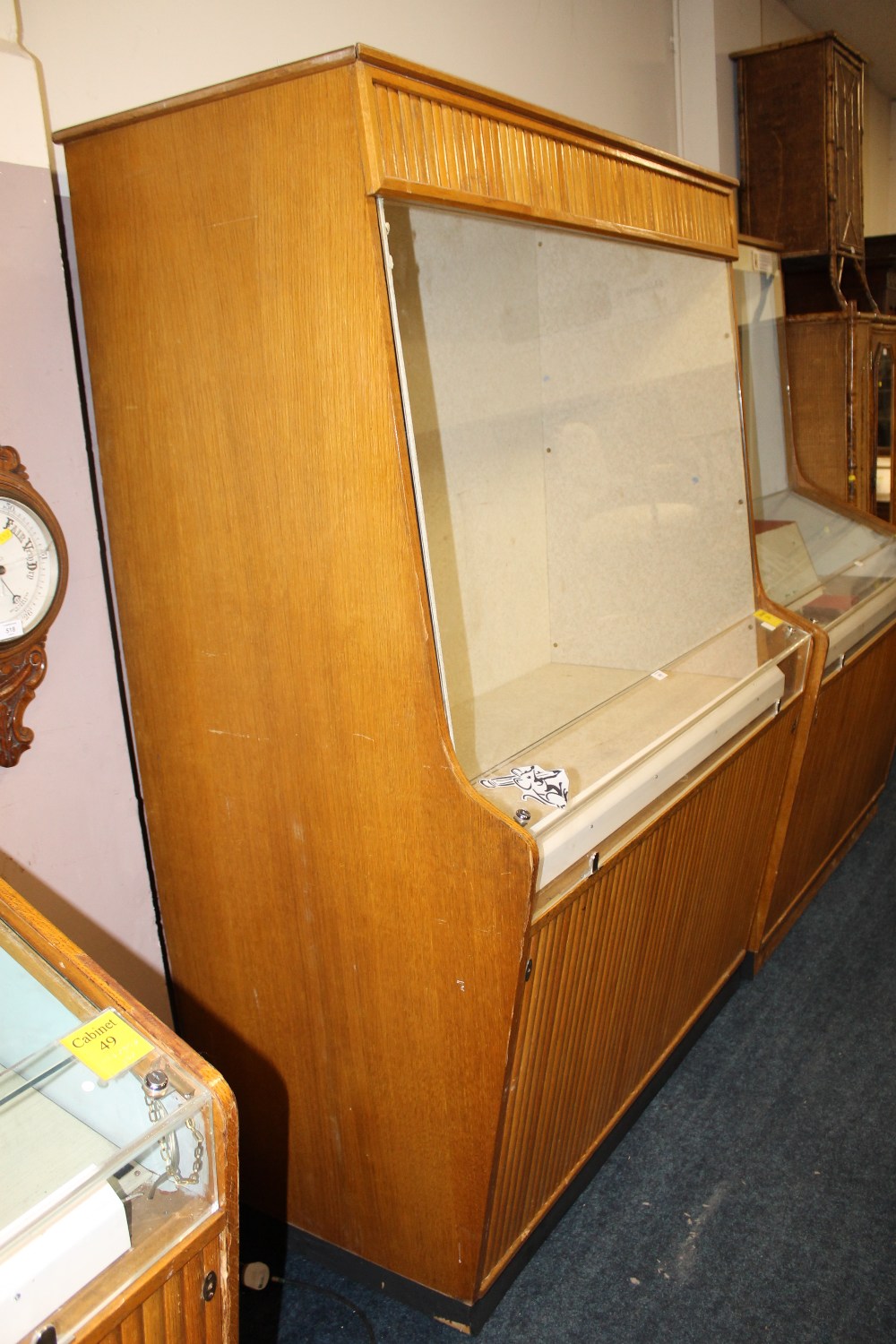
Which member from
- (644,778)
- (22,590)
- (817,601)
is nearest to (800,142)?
(817,601)

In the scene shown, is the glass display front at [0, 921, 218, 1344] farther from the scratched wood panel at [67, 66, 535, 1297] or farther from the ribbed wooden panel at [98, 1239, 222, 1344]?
the scratched wood panel at [67, 66, 535, 1297]

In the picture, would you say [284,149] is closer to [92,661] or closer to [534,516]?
[92,661]

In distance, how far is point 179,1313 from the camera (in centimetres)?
93

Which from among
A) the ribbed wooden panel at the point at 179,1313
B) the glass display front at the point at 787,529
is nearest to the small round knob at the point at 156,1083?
the ribbed wooden panel at the point at 179,1313

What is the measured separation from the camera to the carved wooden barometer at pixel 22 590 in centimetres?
144

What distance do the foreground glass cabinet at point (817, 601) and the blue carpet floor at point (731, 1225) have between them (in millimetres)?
344

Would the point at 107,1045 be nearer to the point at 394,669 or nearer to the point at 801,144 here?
the point at 394,669

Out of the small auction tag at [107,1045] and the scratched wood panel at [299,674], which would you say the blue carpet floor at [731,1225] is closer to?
the scratched wood panel at [299,674]

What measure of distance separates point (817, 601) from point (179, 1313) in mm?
2275

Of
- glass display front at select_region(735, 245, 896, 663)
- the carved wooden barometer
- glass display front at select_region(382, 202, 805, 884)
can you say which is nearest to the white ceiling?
glass display front at select_region(735, 245, 896, 663)

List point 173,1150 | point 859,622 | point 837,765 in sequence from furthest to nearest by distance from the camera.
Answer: point 837,765 < point 859,622 < point 173,1150

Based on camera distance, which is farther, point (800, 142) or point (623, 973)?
point (800, 142)

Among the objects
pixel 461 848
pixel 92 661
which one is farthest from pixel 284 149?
pixel 461 848

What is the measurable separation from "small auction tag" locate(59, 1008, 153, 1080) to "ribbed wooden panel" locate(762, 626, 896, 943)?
1.90 m
